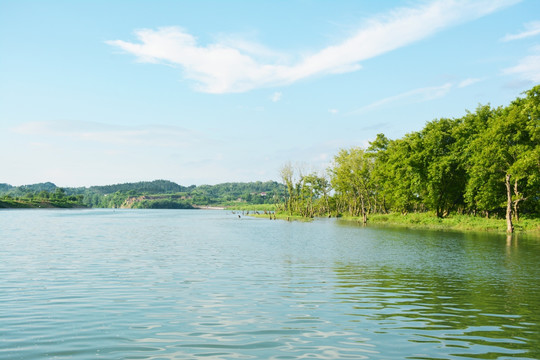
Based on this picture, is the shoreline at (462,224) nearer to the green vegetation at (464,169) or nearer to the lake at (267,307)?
the green vegetation at (464,169)

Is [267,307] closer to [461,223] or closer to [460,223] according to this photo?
[461,223]

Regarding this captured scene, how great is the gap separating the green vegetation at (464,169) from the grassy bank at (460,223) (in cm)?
15

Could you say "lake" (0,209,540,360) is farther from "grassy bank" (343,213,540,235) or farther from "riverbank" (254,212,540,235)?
"grassy bank" (343,213,540,235)

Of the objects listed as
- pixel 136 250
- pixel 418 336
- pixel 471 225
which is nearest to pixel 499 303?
pixel 418 336

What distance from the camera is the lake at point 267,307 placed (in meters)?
11.3

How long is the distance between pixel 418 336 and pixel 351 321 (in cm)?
240

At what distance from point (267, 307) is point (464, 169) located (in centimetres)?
7356

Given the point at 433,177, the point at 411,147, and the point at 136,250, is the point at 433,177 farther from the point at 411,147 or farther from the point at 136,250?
the point at 136,250

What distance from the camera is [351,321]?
1422 centimetres

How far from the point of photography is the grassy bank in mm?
62812

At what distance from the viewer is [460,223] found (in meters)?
70.9

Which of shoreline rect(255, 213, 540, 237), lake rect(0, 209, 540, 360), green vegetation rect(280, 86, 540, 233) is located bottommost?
lake rect(0, 209, 540, 360)

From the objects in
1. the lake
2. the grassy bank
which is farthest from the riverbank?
the lake

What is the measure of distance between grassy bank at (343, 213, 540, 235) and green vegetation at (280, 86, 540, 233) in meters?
0.15
